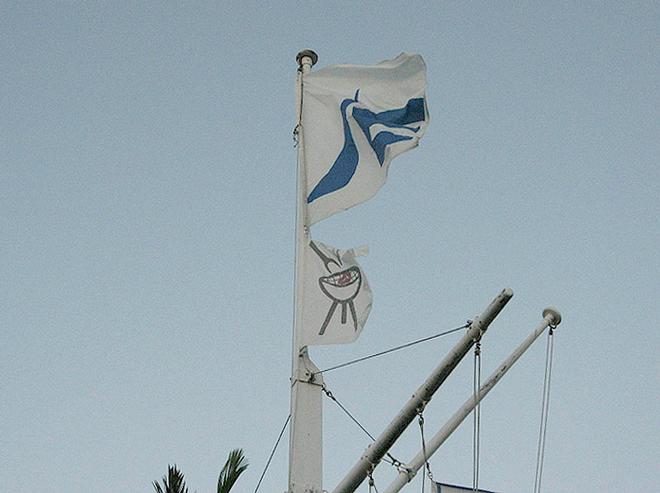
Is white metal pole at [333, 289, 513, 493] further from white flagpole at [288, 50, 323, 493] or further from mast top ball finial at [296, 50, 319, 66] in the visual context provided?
mast top ball finial at [296, 50, 319, 66]

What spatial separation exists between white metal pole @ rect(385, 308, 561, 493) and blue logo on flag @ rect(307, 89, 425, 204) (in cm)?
311

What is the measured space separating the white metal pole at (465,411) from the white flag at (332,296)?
1346 mm

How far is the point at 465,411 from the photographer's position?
414 inches

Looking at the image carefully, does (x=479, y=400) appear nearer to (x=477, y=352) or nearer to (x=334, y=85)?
(x=477, y=352)

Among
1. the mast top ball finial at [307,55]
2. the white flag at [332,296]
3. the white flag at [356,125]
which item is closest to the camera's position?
the white flag at [332,296]

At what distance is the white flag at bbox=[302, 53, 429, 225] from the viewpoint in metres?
12.2

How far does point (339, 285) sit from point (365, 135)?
8.38ft

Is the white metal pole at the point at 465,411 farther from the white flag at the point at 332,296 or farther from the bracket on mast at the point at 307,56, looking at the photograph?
the bracket on mast at the point at 307,56

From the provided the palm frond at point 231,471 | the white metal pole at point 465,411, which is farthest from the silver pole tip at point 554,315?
the palm frond at point 231,471

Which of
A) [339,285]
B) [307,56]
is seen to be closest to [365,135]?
[307,56]

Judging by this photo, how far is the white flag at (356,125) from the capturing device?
12180 millimetres

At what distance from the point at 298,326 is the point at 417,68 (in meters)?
4.59

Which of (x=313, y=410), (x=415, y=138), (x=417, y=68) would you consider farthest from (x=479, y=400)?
(x=417, y=68)

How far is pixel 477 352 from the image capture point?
905 centimetres
